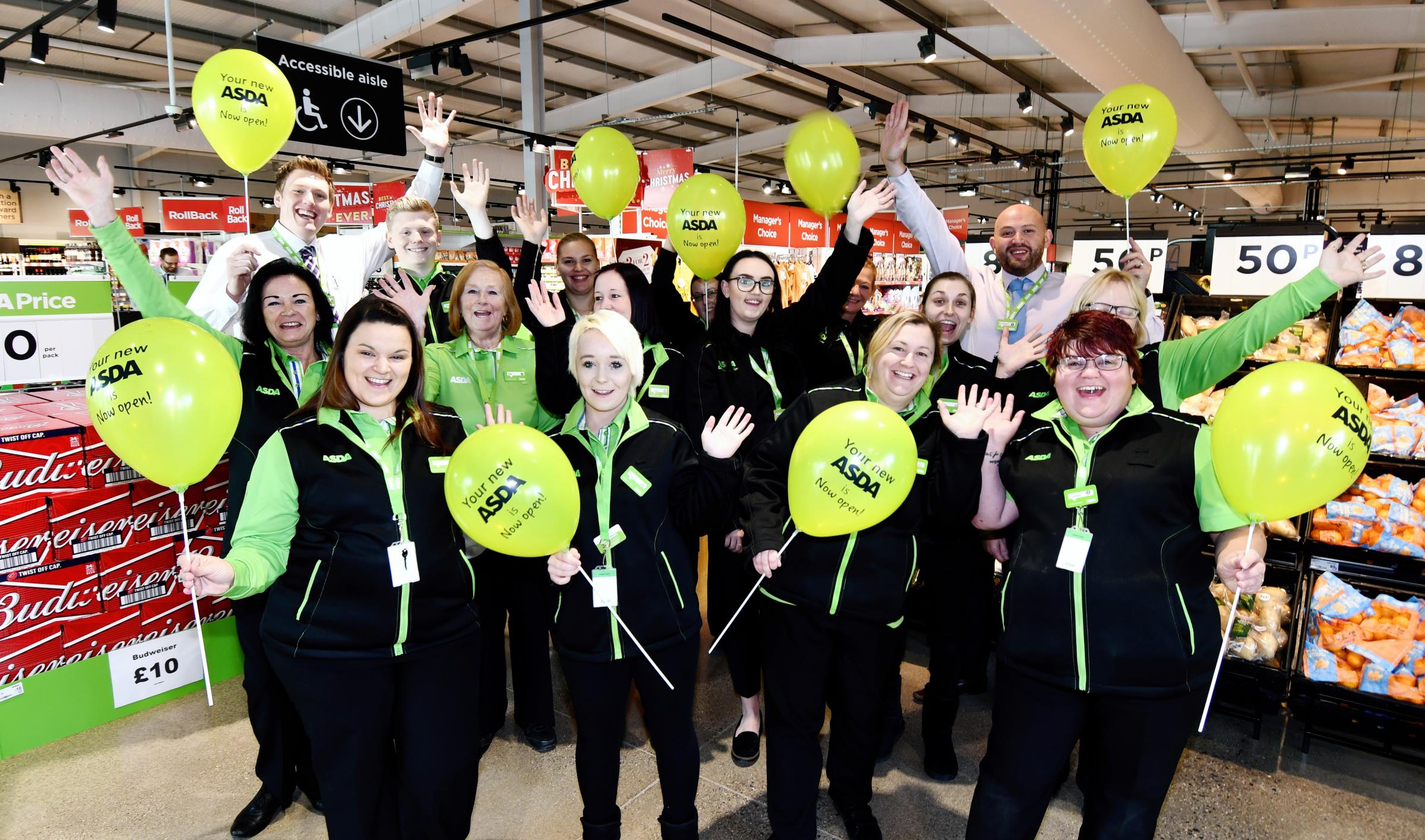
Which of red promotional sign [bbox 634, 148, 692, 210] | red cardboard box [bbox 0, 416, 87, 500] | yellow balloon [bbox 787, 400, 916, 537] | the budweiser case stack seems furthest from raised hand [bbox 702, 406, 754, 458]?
red promotional sign [bbox 634, 148, 692, 210]

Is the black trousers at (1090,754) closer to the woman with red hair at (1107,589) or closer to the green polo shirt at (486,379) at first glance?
the woman with red hair at (1107,589)

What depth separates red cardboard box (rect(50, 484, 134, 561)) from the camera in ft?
9.92

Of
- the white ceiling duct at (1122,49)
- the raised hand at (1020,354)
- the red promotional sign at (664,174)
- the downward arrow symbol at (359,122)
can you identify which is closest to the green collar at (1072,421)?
the raised hand at (1020,354)

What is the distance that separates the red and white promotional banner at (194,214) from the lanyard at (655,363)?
1244 centimetres

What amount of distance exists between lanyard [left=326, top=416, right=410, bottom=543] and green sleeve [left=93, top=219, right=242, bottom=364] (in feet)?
2.05

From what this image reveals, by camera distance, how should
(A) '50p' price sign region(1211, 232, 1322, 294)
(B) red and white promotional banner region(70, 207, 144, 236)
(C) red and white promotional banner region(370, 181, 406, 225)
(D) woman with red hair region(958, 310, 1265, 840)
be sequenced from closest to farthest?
1. (D) woman with red hair region(958, 310, 1265, 840)
2. (A) '50p' price sign region(1211, 232, 1322, 294)
3. (C) red and white promotional banner region(370, 181, 406, 225)
4. (B) red and white promotional banner region(70, 207, 144, 236)

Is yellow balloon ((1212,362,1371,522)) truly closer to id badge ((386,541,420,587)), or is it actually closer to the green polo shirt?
id badge ((386,541,420,587))

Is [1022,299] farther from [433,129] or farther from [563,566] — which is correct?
[433,129]

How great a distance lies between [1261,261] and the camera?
3.49 meters

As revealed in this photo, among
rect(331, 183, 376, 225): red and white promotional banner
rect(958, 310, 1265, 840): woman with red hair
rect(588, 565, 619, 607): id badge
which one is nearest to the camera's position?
rect(958, 310, 1265, 840): woman with red hair

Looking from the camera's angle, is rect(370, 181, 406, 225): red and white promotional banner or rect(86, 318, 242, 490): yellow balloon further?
rect(370, 181, 406, 225): red and white promotional banner

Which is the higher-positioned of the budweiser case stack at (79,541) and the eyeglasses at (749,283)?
the eyeglasses at (749,283)

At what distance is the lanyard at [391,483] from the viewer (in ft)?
6.01

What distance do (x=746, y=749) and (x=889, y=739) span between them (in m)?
0.54
